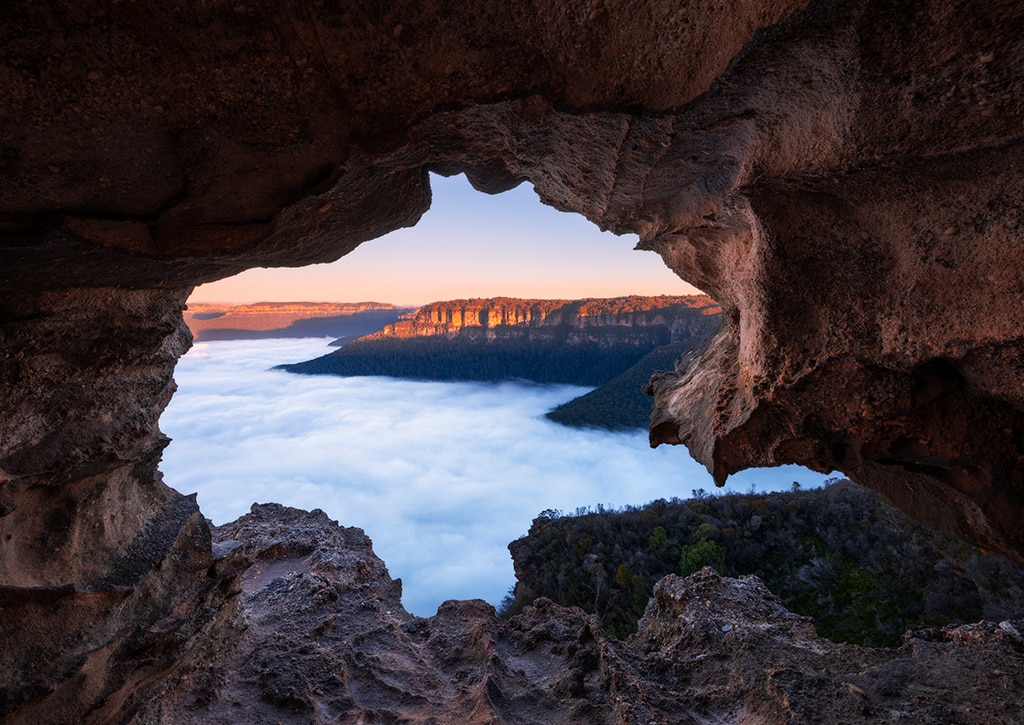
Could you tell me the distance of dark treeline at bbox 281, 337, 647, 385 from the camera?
66125 millimetres

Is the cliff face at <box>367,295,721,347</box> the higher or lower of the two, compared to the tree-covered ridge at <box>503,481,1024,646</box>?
higher

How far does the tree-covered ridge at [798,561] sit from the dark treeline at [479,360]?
40550mm

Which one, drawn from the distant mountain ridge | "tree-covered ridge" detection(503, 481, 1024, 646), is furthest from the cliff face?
"tree-covered ridge" detection(503, 481, 1024, 646)

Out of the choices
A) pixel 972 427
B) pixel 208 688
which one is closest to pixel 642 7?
pixel 972 427

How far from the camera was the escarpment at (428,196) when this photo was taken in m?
2.12

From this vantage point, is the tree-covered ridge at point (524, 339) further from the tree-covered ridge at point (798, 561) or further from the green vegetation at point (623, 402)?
the tree-covered ridge at point (798, 561)

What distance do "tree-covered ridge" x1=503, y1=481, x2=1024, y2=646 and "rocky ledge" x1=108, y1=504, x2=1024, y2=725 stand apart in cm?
1206

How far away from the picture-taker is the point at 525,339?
232 feet

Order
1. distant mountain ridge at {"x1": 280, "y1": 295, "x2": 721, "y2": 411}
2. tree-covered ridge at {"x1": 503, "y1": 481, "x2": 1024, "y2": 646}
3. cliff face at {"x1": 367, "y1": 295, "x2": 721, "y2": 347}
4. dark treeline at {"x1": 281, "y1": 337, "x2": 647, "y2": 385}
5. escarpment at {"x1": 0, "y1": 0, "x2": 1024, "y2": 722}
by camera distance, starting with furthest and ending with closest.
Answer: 1. dark treeline at {"x1": 281, "y1": 337, "x2": 647, "y2": 385}
2. distant mountain ridge at {"x1": 280, "y1": 295, "x2": 721, "y2": 411}
3. cliff face at {"x1": 367, "y1": 295, "x2": 721, "y2": 347}
4. tree-covered ridge at {"x1": 503, "y1": 481, "x2": 1024, "y2": 646}
5. escarpment at {"x1": 0, "y1": 0, "x2": 1024, "y2": 722}

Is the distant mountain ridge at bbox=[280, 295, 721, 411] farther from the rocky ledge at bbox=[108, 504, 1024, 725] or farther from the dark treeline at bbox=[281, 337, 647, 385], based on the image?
the rocky ledge at bbox=[108, 504, 1024, 725]

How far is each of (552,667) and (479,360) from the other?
6978cm

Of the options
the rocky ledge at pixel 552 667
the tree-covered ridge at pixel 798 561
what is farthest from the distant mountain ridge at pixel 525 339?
the rocky ledge at pixel 552 667

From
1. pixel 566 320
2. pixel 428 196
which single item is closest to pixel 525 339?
pixel 566 320

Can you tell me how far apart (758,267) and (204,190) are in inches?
145
